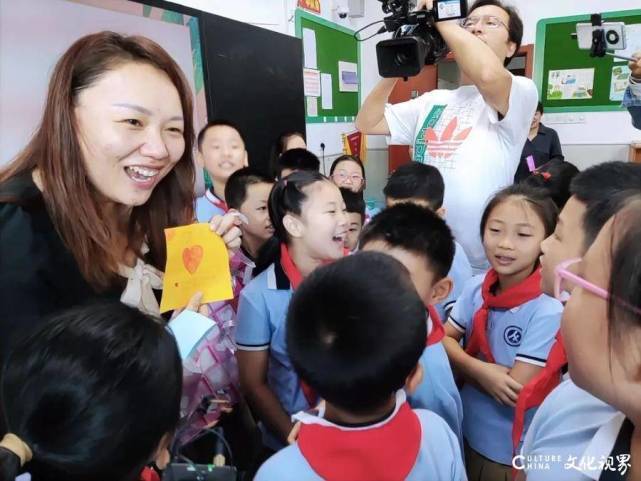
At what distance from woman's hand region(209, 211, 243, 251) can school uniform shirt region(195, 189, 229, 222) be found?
918 millimetres

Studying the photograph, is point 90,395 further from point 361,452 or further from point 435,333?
point 435,333

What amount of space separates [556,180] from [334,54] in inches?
137

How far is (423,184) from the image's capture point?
1.73 metres

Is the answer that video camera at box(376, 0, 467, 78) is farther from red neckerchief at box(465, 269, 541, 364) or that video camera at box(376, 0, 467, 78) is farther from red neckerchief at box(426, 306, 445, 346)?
red neckerchief at box(426, 306, 445, 346)

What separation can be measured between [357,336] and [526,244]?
0.81m

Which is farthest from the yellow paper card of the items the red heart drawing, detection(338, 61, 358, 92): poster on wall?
detection(338, 61, 358, 92): poster on wall

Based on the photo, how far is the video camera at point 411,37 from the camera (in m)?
1.63

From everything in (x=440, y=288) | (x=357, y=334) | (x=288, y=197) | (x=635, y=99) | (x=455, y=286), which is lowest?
(x=455, y=286)

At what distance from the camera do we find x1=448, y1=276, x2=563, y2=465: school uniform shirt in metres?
1.11

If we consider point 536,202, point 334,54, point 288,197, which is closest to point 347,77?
point 334,54

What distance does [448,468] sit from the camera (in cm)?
74

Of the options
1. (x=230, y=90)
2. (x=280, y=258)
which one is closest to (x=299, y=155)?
(x=230, y=90)

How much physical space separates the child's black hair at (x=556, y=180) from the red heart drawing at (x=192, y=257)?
1029 mm

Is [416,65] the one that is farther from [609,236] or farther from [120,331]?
[120,331]
